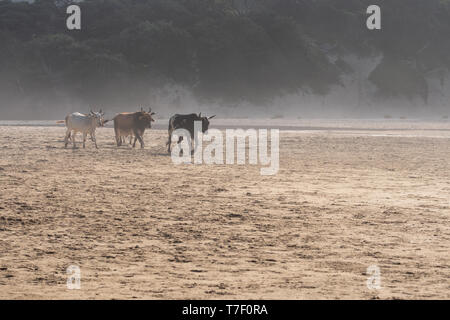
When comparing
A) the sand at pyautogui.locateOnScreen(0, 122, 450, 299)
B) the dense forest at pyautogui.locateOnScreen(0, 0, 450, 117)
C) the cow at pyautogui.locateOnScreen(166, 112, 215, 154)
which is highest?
the dense forest at pyautogui.locateOnScreen(0, 0, 450, 117)

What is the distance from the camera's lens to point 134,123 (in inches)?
804

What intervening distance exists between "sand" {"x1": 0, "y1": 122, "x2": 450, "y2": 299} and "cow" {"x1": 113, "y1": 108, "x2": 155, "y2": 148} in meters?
4.12

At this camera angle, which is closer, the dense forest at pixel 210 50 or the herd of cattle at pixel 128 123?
the herd of cattle at pixel 128 123

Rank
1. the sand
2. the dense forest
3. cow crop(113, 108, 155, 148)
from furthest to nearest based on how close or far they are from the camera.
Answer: the dense forest, cow crop(113, 108, 155, 148), the sand

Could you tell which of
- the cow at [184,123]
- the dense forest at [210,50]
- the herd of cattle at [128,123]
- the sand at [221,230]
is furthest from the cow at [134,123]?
the dense forest at [210,50]

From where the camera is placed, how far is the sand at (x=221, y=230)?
598cm

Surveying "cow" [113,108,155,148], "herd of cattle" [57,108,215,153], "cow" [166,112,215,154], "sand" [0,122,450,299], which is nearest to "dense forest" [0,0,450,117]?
"cow" [113,108,155,148]

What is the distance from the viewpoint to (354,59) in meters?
61.0

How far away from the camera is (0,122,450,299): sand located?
Answer: 5.98 metres

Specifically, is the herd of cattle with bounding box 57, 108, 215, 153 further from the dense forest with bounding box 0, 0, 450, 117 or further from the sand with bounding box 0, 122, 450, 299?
the dense forest with bounding box 0, 0, 450, 117

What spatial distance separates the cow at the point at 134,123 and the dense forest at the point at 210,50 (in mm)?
29058

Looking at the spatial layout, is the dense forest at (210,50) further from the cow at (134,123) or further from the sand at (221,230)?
the sand at (221,230)
